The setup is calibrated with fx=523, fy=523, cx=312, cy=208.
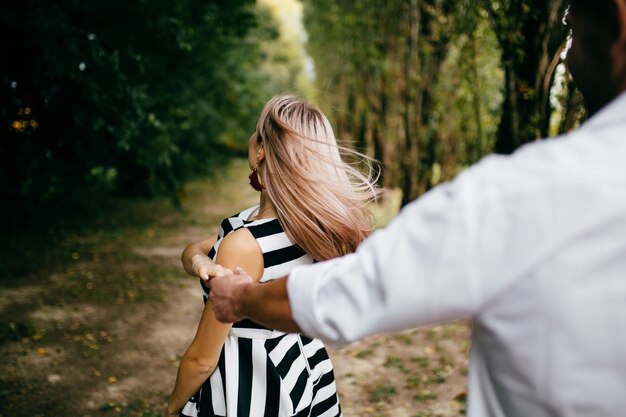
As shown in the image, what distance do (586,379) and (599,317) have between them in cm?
14

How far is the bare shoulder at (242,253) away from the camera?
6.37 ft

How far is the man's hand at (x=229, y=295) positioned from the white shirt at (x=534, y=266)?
538 millimetres

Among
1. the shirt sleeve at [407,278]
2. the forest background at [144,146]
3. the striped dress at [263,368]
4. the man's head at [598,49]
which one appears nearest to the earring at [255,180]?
the striped dress at [263,368]

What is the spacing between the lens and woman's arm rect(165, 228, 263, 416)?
1.95 meters

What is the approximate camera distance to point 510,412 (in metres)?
1.16

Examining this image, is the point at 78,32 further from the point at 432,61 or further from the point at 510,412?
the point at 510,412

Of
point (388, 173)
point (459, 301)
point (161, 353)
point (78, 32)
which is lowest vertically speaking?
point (459, 301)

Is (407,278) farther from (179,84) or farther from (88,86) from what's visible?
(179,84)

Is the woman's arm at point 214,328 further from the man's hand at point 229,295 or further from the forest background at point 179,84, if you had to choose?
the forest background at point 179,84

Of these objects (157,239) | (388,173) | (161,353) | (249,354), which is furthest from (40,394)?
(388,173)

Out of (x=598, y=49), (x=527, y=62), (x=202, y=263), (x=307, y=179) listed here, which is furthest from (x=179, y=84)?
(x=598, y=49)

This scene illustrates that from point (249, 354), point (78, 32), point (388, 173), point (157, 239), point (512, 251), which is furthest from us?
point (388, 173)

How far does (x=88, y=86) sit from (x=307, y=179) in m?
5.60

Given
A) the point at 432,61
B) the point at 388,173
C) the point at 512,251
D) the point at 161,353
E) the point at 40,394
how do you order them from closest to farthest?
the point at 512,251 → the point at 40,394 → the point at 161,353 → the point at 432,61 → the point at 388,173
